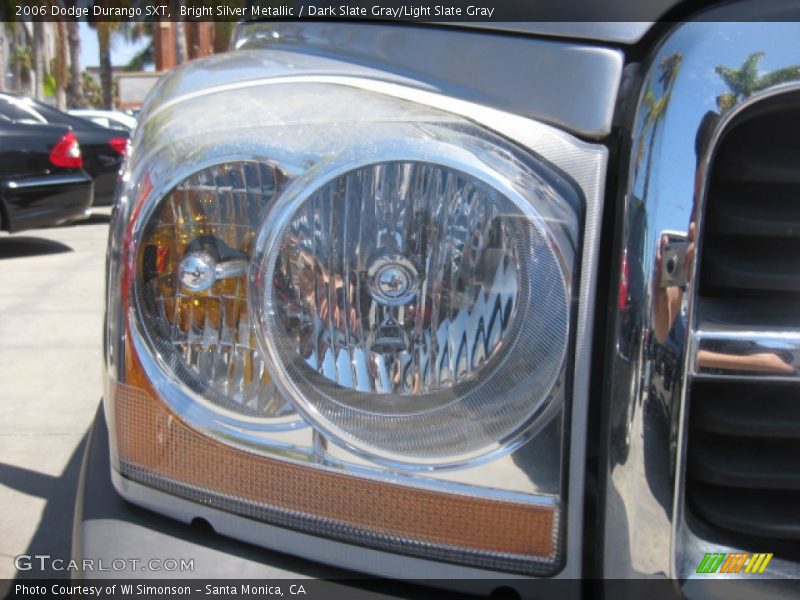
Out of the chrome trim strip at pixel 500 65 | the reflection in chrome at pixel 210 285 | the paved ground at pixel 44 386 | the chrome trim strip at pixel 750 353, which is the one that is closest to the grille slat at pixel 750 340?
the chrome trim strip at pixel 750 353

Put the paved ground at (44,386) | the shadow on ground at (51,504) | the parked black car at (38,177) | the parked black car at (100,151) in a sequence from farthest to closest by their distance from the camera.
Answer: the parked black car at (100,151), the parked black car at (38,177), the paved ground at (44,386), the shadow on ground at (51,504)

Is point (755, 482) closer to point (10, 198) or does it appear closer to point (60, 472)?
point (60, 472)

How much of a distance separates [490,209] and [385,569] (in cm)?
45

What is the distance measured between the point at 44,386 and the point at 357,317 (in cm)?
376

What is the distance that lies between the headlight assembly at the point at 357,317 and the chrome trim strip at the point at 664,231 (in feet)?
0.22

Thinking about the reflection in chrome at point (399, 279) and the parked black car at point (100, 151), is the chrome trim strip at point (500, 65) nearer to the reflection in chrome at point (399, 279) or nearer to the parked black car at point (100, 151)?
the reflection in chrome at point (399, 279)

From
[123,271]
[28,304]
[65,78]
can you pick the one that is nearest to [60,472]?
[123,271]

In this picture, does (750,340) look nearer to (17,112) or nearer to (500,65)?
(500,65)

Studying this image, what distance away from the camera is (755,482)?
1.03 metres

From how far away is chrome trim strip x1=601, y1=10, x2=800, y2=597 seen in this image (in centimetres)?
93

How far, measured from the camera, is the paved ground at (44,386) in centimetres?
288

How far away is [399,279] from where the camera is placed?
104 centimetres

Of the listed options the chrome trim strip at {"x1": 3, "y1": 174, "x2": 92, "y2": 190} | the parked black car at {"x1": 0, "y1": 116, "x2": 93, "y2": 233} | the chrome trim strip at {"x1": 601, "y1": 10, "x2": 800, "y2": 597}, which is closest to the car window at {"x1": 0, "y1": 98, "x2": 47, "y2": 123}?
the parked black car at {"x1": 0, "y1": 116, "x2": 93, "y2": 233}

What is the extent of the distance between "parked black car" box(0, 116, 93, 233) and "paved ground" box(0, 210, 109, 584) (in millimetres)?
413
